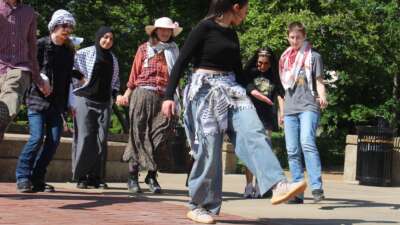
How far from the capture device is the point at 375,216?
7.12m

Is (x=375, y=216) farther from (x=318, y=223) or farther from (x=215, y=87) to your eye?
(x=215, y=87)

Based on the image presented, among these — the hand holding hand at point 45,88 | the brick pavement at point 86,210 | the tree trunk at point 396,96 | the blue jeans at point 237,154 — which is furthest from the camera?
the tree trunk at point 396,96

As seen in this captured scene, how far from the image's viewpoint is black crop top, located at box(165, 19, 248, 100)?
5.92 meters

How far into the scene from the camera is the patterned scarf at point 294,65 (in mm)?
8117

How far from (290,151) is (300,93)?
0.63 metres

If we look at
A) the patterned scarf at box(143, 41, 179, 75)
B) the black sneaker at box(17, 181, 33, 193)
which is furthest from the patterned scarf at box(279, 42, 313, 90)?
the black sneaker at box(17, 181, 33, 193)

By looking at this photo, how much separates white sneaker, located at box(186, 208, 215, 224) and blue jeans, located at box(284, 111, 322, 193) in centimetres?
221

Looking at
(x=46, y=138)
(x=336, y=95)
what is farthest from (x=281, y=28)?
(x=46, y=138)

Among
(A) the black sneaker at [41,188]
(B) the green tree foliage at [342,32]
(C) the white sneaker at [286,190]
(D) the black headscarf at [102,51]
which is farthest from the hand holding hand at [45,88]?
(B) the green tree foliage at [342,32]

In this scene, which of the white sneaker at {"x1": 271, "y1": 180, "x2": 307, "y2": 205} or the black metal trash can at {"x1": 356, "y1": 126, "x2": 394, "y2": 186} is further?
the black metal trash can at {"x1": 356, "y1": 126, "x2": 394, "y2": 186}

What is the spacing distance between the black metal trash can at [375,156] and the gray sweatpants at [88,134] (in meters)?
6.21

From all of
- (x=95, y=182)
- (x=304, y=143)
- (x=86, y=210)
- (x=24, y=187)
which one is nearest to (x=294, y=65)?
(x=304, y=143)

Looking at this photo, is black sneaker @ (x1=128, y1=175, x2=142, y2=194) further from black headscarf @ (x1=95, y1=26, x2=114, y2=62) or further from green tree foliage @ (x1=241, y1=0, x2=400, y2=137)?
green tree foliage @ (x1=241, y1=0, x2=400, y2=137)

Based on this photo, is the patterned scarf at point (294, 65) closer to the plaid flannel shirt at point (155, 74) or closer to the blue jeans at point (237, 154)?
the plaid flannel shirt at point (155, 74)
